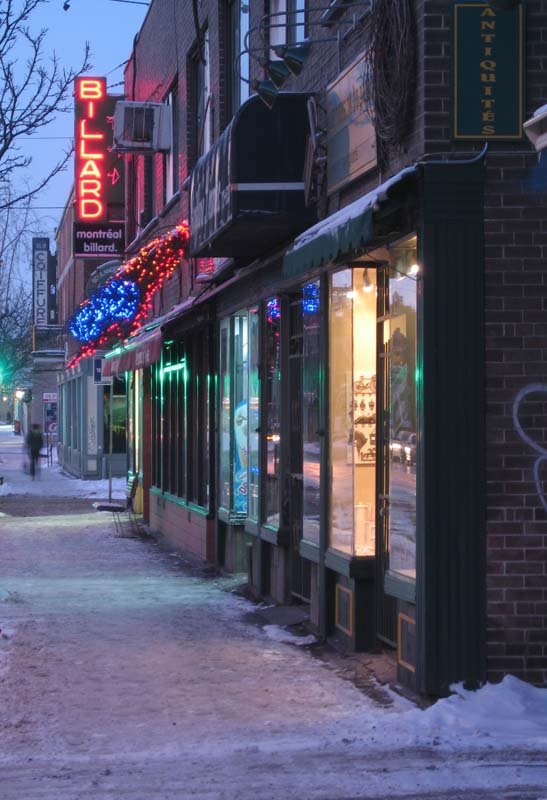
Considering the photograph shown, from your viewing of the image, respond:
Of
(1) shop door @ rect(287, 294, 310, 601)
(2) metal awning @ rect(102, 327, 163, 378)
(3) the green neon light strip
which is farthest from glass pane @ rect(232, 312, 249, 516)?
A: (3) the green neon light strip

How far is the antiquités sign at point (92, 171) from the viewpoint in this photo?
2267cm

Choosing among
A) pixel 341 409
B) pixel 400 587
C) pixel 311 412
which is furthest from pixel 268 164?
pixel 400 587

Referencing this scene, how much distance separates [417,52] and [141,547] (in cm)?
1211

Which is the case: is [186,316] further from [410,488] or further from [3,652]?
[410,488]

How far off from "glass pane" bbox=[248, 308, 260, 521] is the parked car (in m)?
4.52

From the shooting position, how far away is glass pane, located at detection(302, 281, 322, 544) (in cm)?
1018

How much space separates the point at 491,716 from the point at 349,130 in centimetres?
445

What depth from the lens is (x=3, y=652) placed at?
933 centimetres

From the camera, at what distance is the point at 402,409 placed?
816 centimetres

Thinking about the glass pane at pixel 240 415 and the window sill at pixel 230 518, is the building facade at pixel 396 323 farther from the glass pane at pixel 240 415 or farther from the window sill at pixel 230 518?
the window sill at pixel 230 518

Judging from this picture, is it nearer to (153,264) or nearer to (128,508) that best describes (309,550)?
(153,264)

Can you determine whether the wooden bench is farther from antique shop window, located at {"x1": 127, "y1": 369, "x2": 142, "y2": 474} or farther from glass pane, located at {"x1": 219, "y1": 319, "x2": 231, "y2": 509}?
glass pane, located at {"x1": 219, "y1": 319, "x2": 231, "y2": 509}

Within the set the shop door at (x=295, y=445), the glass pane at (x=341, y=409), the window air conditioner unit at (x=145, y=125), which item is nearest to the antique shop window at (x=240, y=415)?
the shop door at (x=295, y=445)

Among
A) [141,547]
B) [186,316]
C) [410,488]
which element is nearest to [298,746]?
[410,488]
